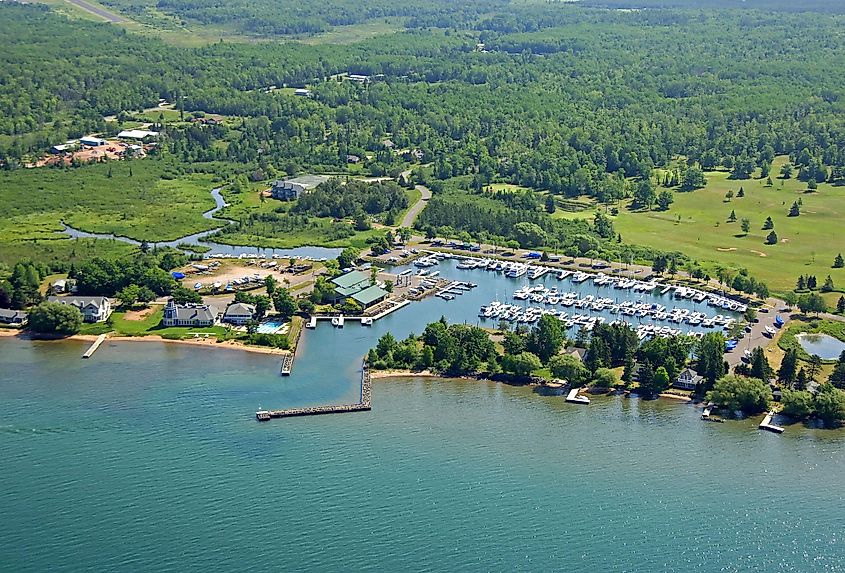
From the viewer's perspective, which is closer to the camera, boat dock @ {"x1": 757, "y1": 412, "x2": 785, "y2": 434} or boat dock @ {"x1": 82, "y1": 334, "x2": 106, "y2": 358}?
boat dock @ {"x1": 757, "y1": 412, "x2": 785, "y2": 434}

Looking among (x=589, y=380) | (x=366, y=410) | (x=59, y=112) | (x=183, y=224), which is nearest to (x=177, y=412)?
(x=366, y=410)

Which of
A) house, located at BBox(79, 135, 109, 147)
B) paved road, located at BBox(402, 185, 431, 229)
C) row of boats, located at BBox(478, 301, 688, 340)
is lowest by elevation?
row of boats, located at BBox(478, 301, 688, 340)

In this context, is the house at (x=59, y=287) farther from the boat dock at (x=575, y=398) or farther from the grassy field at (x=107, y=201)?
the boat dock at (x=575, y=398)

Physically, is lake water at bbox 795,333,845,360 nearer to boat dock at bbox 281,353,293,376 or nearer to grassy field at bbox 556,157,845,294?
grassy field at bbox 556,157,845,294

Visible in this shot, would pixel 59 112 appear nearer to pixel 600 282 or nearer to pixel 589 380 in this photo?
pixel 600 282

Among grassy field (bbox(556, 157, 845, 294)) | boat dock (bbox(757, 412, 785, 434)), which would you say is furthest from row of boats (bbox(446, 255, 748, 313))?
boat dock (bbox(757, 412, 785, 434))

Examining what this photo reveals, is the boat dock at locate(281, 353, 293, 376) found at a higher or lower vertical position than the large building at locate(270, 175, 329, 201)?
lower

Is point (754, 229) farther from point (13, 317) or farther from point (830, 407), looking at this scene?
point (13, 317)
